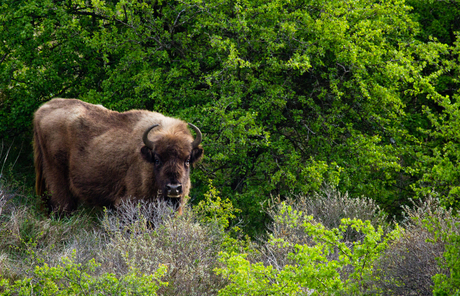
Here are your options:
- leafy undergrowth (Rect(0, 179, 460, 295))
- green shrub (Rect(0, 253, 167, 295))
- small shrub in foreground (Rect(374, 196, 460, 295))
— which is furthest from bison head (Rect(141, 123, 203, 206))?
small shrub in foreground (Rect(374, 196, 460, 295))

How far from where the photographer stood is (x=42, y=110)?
872 cm

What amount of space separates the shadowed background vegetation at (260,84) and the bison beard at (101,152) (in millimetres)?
671

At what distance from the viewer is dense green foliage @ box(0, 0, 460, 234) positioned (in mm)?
8680

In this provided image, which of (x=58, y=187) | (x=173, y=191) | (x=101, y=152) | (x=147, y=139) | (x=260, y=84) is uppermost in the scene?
(x=260, y=84)

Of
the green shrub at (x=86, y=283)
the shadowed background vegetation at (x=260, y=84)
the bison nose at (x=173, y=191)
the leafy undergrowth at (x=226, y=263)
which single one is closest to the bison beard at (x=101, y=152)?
the bison nose at (x=173, y=191)

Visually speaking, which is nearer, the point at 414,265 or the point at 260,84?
the point at 414,265

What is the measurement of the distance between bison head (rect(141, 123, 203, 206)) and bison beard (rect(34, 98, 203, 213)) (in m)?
0.02

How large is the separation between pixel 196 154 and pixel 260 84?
2125mm

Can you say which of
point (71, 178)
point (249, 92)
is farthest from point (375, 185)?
point (71, 178)

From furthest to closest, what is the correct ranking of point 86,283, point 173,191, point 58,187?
point 58,187, point 173,191, point 86,283

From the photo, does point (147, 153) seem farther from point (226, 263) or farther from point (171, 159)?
point (226, 263)

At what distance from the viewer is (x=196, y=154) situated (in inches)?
313

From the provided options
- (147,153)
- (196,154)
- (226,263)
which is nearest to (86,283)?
(226,263)

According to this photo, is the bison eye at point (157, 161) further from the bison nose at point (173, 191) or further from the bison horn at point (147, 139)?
the bison nose at point (173, 191)
